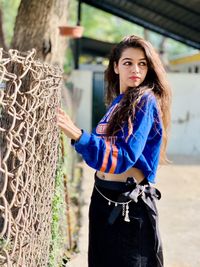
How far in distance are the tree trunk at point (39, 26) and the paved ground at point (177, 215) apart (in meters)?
2.17

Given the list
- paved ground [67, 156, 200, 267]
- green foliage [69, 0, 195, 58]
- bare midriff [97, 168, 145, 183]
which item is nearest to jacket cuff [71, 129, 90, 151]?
bare midriff [97, 168, 145, 183]

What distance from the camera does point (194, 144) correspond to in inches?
465

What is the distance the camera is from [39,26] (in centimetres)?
627

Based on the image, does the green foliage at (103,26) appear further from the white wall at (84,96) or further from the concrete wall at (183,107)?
the white wall at (84,96)

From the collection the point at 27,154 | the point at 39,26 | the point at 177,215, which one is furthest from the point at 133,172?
the point at 39,26

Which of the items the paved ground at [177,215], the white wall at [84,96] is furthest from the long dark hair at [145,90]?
the white wall at [84,96]

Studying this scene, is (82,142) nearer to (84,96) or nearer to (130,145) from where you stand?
(130,145)

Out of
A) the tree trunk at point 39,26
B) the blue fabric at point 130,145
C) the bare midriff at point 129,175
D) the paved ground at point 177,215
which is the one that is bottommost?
the paved ground at point 177,215

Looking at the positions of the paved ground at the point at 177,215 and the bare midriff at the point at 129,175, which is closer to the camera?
the bare midriff at the point at 129,175

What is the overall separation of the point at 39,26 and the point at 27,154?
185 inches

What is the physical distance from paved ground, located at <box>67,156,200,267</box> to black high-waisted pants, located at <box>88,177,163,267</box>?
2003mm

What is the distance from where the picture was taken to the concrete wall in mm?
11664

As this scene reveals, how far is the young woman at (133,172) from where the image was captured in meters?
2.07

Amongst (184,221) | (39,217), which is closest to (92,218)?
(39,217)
